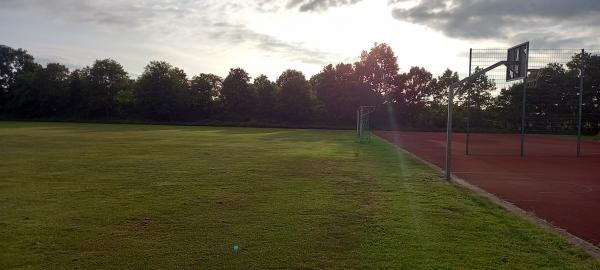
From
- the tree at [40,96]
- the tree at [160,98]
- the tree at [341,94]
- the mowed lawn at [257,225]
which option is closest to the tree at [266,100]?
the tree at [341,94]

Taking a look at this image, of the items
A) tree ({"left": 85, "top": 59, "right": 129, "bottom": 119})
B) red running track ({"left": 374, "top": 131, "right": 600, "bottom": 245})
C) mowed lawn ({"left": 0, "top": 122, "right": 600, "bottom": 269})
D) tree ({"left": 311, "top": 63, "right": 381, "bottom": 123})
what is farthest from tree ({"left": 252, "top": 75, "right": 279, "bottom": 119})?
mowed lawn ({"left": 0, "top": 122, "right": 600, "bottom": 269})

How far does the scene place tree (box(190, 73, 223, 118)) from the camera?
7595cm

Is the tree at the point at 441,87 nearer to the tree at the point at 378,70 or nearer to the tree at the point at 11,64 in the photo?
the tree at the point at 378,70

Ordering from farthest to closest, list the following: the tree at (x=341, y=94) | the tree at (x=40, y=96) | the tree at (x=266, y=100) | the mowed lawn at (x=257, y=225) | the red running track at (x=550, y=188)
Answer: the tree at (x=40, y=96) < the tree at (x=266, y=100) < the tree at (x=341, y=94) < the red running track at (x=550, y=188) < the mowed lawn at (x=257, y=225)

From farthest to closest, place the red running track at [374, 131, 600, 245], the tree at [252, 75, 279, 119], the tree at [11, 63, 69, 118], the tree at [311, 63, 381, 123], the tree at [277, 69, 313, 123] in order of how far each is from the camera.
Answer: the tree at [11, 63, 69, 118] < the tree at [252, 75, 279, 119] < the tree at [277, 69, 313, 123] < the tree at [311, 63, 381, 123] < the red running track at [374, 131, 600, 245]

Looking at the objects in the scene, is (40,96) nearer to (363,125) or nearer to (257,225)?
(363,125)

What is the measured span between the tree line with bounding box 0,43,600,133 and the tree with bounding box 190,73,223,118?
0.54 feet

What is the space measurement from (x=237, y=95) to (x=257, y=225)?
71775 millimetres

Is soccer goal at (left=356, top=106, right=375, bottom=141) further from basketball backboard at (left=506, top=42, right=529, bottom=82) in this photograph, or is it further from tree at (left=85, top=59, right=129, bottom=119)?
tree at (left=85, top=59, right=129, bottom=119)

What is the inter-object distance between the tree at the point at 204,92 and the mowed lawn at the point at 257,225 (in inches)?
2577

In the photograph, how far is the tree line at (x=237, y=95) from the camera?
2736 inches

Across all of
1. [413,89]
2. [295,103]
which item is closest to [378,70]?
[413,89]

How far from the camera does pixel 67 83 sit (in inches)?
3110

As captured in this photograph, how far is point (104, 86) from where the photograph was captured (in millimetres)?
79938
